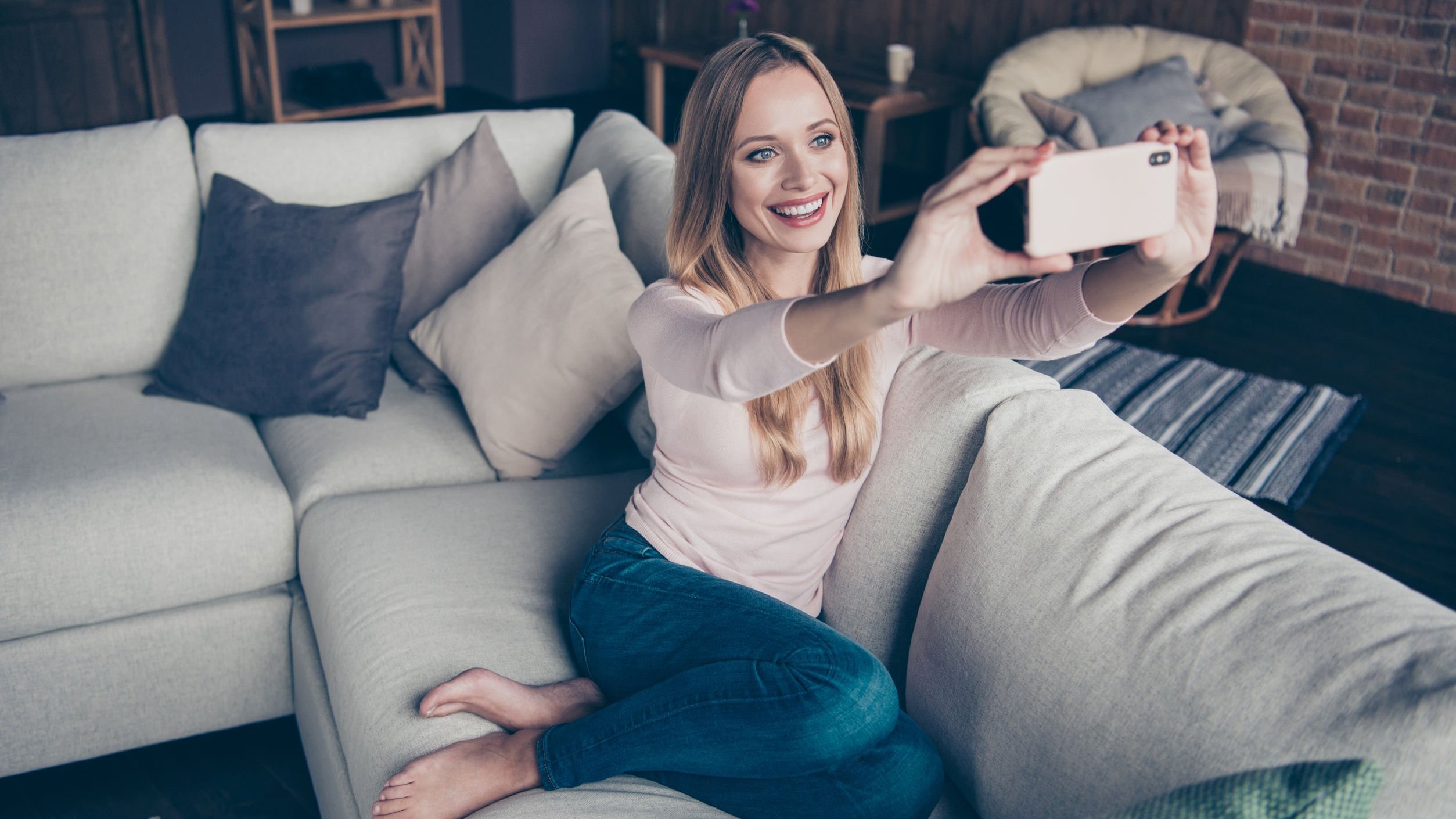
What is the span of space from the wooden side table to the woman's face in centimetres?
245

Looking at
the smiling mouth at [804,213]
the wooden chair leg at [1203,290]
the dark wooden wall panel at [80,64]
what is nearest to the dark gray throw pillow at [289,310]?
the smiling mouth at [804,213]

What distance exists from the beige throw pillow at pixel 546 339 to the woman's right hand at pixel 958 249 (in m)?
0.91

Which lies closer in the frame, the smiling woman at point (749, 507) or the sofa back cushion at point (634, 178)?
the smiling woman at point (749, 507)

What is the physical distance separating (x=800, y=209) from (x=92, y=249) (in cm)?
147

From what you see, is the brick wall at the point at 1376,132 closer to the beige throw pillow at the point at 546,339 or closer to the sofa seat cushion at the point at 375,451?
the beige throw pillow at the point at 546,339

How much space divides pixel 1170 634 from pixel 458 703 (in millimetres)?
Result: 800

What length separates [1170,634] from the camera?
1.04m

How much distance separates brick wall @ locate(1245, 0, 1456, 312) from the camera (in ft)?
12.5

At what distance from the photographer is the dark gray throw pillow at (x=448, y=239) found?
2172mm

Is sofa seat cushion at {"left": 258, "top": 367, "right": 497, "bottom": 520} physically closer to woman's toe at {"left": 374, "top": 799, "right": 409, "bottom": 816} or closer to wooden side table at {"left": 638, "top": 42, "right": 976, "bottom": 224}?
woman's toe at {"left": 374, "top": 799, "right": 409, "bottom": 816}

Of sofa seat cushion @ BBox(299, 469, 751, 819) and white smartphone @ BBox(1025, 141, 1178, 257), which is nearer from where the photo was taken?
white smartphone @ BBox(1025, 141, 1178, 257)

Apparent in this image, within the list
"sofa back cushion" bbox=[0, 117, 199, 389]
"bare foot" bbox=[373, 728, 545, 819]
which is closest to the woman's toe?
"bare foot" bbox=[373, 728, 545, 819]

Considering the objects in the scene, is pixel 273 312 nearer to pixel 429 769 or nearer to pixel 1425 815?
pixel 429 769

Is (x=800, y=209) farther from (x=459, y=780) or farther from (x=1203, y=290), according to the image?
(x=1203, y=290)
